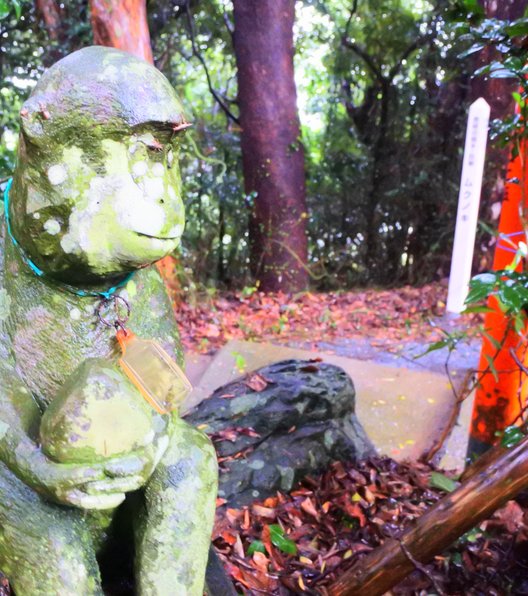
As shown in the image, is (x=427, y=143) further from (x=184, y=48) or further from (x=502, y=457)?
(x=502, y=457)

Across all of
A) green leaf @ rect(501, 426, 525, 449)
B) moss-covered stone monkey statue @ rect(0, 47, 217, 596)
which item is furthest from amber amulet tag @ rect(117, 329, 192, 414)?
green leaf @ rect(501, 426, 525, 449)

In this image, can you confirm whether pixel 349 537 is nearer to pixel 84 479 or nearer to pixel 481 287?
pixel 481 287

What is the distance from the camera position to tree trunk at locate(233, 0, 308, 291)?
203 inches

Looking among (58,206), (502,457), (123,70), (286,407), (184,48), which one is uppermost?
(184,48)

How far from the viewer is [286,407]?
2.64 m

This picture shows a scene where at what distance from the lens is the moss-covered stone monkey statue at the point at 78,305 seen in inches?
39.9

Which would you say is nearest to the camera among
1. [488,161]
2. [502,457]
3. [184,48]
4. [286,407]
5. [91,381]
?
[91,381]

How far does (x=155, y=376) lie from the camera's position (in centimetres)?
114

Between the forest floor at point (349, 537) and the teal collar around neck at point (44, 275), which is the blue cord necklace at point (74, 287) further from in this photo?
the forest floor at point (349, 537)

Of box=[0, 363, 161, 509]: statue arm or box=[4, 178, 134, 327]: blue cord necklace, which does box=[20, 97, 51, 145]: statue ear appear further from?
box=[0, 363, 161, 509]: statue arm

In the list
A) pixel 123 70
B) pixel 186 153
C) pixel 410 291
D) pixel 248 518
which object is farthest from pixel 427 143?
pixel 123 70

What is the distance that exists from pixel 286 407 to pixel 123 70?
1855 mm

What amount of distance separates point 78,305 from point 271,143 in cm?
446

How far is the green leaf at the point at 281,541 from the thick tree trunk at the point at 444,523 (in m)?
0.43
